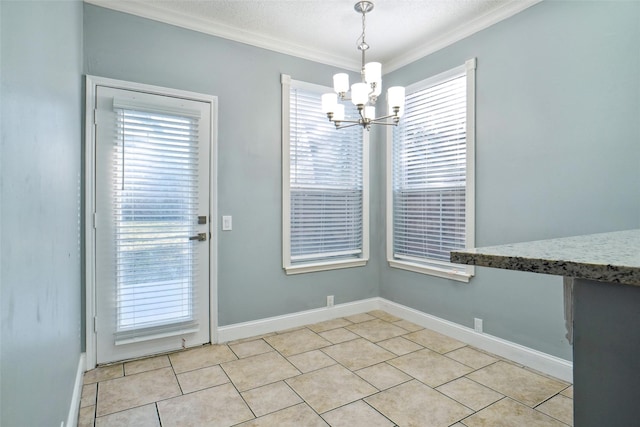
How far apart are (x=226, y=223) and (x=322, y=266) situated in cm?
110

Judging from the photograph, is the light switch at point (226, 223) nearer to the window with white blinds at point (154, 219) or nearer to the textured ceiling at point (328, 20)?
the window with white blinds at point (154, 219)

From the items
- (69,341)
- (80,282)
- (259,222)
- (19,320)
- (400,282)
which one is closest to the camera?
(19,320)

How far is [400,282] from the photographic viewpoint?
3707 millimetres

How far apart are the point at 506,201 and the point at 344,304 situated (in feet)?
6.28

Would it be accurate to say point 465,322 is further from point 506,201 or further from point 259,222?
point 259,222

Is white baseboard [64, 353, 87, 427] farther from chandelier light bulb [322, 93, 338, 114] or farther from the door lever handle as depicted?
chandelier light bulb [322, 93, 338, 114]

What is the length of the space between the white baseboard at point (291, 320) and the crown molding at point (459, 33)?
2.59 m

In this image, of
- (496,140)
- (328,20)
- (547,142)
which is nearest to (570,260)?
(547,142)

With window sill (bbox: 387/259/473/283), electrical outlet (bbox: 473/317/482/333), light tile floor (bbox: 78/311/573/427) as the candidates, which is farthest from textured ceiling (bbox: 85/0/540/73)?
light tile floor (bbox: 78/311/573/427)

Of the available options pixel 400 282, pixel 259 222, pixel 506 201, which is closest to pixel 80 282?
pixel 259 222

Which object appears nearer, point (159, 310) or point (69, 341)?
point (69, 341)

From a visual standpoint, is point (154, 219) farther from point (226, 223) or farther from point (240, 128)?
point (240, 128)

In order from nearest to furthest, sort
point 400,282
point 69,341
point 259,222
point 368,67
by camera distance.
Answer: point 69,341 < point 368,67 < point 259,222 < point 400,282

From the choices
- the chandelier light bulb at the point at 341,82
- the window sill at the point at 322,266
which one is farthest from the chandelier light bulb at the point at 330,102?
the window sill at the point at 322,266
